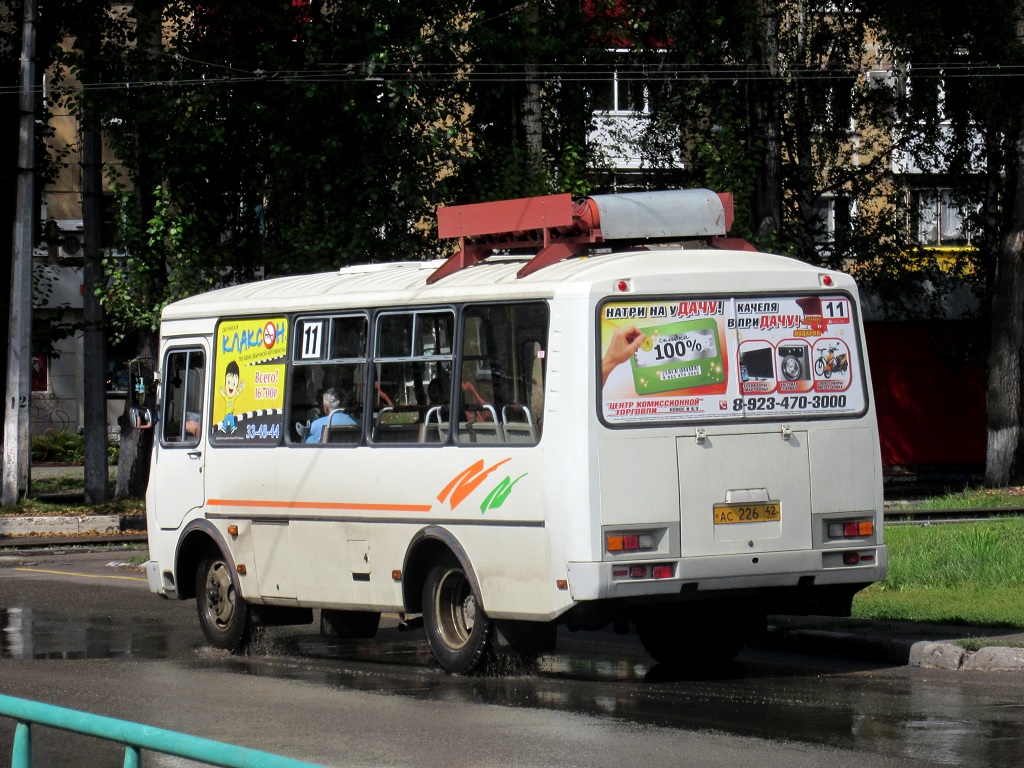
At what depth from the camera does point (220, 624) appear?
13477 millimetres

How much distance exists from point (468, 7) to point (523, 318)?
18155 millimetres

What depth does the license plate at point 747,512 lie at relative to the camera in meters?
10.5

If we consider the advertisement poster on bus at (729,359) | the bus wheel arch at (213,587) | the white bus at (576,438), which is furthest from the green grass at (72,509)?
the advertisement poster on bus at (729,359)

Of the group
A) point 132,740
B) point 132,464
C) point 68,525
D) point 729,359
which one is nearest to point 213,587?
point 729,359

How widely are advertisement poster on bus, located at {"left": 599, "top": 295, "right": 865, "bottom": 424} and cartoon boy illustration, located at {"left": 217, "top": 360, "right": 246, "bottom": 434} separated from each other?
389 cm

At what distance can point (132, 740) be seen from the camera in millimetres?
4203

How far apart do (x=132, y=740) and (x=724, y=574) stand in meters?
6.59

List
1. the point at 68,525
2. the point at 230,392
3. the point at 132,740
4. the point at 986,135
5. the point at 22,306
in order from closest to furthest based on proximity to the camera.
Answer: the point at 132,740 → the point at 230,392 → the point at 68,525 → the point at 22,306 → the point at 986,135

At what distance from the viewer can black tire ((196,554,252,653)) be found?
43.2 feet

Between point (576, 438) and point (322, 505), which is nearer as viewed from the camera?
point (576, 438)

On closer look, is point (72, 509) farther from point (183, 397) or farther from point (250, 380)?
point (250, 380)

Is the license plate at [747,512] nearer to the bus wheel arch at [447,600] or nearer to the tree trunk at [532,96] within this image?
the bus wheel arch at [447,600]

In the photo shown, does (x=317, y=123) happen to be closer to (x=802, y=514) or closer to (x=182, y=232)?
(x=182, y=232)

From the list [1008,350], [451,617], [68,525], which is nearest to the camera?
[451,617]
